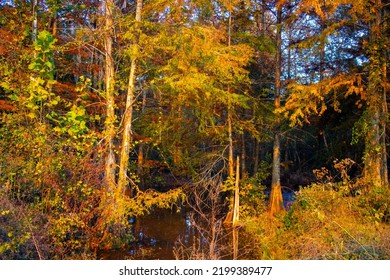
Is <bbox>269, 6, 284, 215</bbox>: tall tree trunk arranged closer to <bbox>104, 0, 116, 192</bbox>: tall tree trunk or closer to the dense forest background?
the dense forest background

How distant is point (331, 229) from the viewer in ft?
26.8

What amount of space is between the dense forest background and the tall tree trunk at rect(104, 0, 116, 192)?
1.8 inches

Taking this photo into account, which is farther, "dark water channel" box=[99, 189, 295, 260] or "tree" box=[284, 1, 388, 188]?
"tree" box=[284, 1, 388, 188]

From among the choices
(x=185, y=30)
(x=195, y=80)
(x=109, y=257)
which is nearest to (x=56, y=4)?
(x=185, y=30)

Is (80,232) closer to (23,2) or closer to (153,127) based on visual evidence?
(153,127)

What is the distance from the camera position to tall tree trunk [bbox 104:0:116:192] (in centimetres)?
962

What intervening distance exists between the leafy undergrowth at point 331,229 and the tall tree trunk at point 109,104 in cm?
460

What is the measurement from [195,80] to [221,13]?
5500 millimetres

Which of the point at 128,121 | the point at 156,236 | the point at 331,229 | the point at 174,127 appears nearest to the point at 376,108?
the point at 331,229

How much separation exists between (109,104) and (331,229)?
21.5ft

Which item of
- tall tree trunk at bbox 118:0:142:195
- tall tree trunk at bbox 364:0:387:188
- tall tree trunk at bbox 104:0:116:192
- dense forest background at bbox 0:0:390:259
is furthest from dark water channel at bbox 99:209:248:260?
tall tree trunk at bbox 364:0:387:188

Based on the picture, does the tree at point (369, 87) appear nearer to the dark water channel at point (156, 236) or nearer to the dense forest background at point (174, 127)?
the dense forest background at point (174, 127)

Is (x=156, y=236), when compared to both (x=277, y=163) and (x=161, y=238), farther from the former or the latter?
(x=277, y=163)

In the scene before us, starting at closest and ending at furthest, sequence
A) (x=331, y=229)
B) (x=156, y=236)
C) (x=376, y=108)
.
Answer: (x=331, y=229)
(x=376, y=108)
(x=156, y=236)
